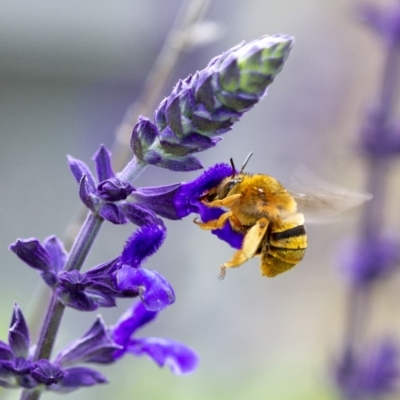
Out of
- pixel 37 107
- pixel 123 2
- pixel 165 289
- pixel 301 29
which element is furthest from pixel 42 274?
pixel 301 29

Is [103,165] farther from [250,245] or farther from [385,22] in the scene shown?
[385,22]

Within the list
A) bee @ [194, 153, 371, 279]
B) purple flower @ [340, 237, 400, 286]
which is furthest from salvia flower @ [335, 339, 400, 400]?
bee @ [194, 153, 371, 279]

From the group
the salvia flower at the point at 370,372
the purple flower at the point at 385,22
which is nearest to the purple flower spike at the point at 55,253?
the salvia flower at the point at 370,372

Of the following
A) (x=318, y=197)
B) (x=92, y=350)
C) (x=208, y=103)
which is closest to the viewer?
(x=208, y=103)

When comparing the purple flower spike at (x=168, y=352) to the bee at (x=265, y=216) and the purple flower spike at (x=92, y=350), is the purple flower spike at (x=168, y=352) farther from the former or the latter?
the bee at (x=265, y=216)

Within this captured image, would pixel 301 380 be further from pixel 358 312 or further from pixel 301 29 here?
pixel 301 29

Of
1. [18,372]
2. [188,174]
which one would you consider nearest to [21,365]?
[18,372]
